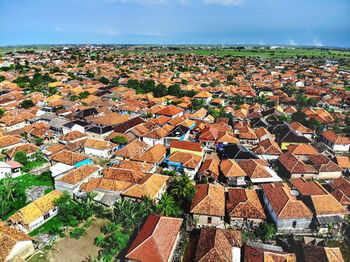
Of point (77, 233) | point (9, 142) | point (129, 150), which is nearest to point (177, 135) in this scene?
point (129, 150)

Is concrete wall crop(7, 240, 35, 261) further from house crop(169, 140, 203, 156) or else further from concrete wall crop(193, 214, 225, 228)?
house crop(169, 140, 203, 156)

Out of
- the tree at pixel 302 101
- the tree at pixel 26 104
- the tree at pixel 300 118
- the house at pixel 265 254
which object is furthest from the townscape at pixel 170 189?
the tree at pixel 302 101

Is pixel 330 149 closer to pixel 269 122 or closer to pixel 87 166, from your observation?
pixel 269 122

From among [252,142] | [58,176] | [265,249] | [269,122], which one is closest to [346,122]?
[269,122]

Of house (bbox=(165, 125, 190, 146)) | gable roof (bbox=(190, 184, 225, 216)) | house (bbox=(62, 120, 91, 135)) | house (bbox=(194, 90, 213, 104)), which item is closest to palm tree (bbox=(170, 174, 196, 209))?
gable roof (bbox=(190, 184, 225, 216))

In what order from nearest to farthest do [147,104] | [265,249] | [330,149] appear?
[265,249] → [330,149] → [147,104]

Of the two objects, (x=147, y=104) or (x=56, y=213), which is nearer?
(x=56, y=213)
